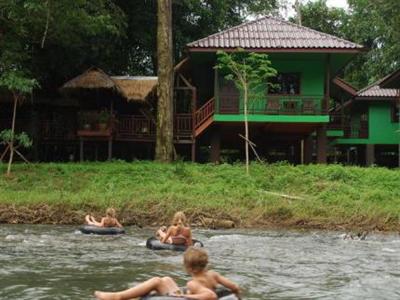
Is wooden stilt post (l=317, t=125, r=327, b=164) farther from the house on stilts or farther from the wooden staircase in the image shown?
the wooden staircase

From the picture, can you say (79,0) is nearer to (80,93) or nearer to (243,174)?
(80,93)

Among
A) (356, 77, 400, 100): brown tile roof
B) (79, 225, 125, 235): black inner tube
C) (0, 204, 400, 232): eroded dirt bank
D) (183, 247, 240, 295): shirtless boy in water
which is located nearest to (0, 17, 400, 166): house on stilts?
(356, 77, 400, 100): brown tile roof

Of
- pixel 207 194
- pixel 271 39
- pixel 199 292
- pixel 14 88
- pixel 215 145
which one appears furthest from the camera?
pixel 215 145

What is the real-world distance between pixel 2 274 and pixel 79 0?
58.5ft

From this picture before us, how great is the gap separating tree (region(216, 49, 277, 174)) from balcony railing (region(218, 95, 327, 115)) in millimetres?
598

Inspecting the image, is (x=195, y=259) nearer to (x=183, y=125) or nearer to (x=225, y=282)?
(x=225, y=282)

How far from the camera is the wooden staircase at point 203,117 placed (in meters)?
31.1

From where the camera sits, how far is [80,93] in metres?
33.9

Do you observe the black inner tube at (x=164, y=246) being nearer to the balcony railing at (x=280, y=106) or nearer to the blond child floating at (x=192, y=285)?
the blond child floating at (x=192, y=285)

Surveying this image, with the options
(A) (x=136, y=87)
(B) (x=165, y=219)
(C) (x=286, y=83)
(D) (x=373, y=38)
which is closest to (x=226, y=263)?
(B) (x=165, y=219)

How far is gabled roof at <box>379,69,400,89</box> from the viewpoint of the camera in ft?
110

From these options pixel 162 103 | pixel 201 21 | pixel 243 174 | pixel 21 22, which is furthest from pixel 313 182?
pixel 201 21

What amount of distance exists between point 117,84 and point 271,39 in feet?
24.9

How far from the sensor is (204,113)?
3158 cm
